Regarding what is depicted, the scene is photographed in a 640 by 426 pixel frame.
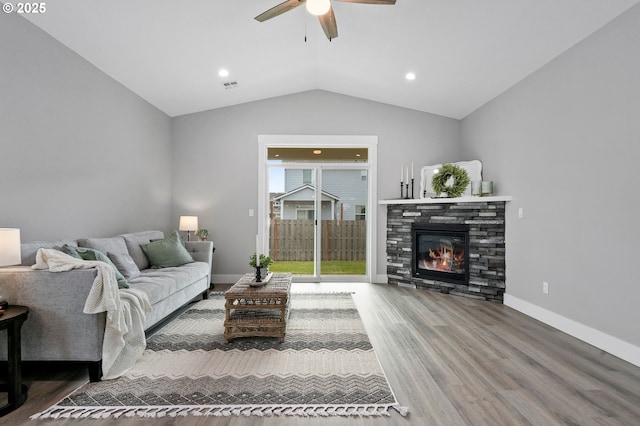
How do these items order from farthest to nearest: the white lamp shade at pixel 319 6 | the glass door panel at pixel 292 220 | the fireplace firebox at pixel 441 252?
the glass door panel at pixel 292 220 < the fireplace firebox at pixel 441 252 < the white lamp shade at pixel 319 6

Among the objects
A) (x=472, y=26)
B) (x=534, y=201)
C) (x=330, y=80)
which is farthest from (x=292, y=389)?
(x=330, y=80)

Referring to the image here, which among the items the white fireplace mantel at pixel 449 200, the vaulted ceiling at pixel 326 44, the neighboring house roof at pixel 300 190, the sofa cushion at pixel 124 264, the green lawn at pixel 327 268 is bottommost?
the green lawn at pixel 327 268

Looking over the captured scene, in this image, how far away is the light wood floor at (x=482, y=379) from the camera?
1.91 m

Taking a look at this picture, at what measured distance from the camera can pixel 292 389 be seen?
2.22 meters

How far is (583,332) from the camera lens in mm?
3137

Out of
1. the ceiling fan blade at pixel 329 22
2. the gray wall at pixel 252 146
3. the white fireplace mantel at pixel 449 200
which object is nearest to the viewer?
the ceiling fan blade at pixel 329 22

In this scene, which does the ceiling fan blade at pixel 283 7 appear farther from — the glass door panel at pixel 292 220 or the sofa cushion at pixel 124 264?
the glass door panel at pixel 292 220

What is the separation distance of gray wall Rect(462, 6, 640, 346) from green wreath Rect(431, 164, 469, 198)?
59cm

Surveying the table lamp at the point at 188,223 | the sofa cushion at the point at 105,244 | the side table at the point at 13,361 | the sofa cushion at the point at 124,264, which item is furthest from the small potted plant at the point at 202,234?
the side table at the point at 13,361

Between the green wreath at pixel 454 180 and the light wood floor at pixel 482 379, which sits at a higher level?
the green wreath at pixel 454 180

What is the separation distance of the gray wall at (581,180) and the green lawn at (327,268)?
2.35 metres

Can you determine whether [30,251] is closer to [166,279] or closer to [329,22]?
[166,279]

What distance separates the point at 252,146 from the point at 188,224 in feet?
5.51

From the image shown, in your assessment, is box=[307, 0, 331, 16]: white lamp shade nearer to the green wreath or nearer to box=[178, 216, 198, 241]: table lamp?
the green wreath
